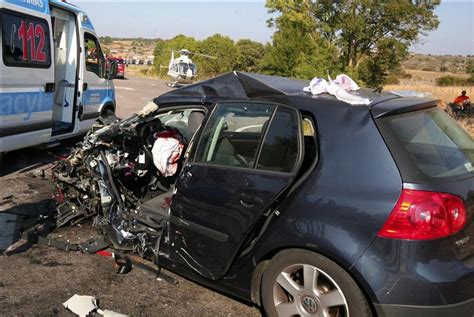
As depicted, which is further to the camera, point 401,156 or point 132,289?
point 132,289

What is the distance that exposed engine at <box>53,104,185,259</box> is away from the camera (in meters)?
4.10

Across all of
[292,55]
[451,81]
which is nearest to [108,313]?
[292,55]

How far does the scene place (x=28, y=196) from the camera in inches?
222

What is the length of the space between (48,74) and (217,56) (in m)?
34.1

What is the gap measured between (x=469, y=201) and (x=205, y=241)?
1.68 metres

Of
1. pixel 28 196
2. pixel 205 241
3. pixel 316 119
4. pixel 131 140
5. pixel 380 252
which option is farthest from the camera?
pixel 28 196

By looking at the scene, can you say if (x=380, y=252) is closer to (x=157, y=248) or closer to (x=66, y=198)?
(x=157, y=248)

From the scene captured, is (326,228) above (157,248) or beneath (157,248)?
above

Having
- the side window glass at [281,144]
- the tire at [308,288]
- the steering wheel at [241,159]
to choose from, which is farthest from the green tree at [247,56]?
the tire at [308,288]

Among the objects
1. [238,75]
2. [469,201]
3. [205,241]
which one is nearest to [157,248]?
[205,241]

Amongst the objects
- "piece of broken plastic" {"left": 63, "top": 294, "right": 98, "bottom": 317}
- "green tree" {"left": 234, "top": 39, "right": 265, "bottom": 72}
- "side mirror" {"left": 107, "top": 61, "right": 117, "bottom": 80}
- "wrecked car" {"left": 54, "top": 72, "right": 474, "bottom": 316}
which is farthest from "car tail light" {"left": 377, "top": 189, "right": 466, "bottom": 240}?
"green tree" {"left": 234, "top": 39, "right": 265, "bottom": 72}

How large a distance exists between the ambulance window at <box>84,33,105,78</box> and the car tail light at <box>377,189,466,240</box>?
703 cm

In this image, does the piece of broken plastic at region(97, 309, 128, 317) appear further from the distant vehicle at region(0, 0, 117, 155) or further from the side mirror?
the side mirror

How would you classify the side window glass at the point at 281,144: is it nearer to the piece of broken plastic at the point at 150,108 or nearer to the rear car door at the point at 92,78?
the piece of broken plastic at the point at 150,108
